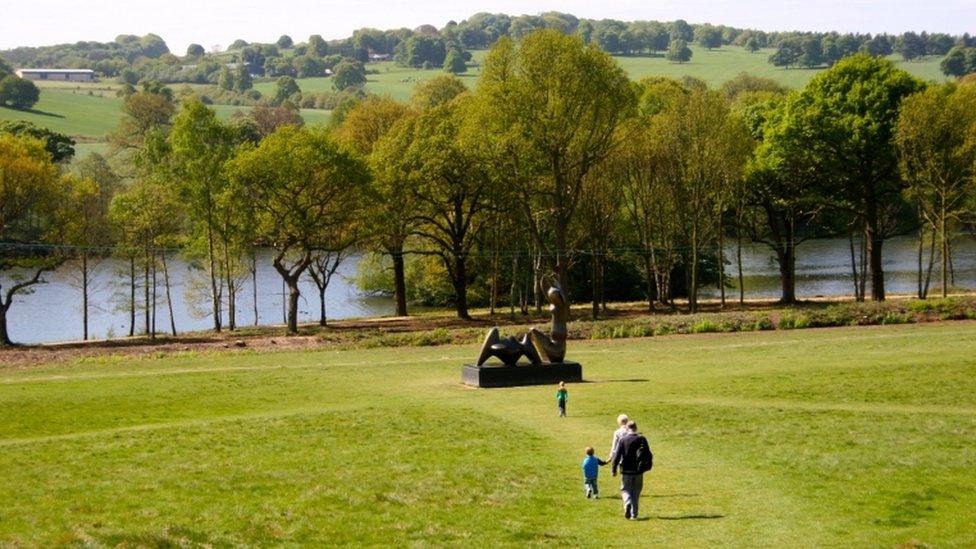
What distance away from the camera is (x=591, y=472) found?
26344 mm

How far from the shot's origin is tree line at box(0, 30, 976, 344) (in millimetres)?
72562

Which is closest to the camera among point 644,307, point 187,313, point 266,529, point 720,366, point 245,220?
point 266,529

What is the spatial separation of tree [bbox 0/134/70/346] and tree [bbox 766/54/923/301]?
4648cm

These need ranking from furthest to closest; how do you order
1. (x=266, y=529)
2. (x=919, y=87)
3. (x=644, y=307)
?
1. (x=644, y=307)
2. (x=919, y=87)
3. (x=266, y=529)

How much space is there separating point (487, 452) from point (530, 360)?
1447cm

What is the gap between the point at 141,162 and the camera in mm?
83062

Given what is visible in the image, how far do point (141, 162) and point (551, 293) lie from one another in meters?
46.0

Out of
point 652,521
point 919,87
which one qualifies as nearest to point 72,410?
point 652,521

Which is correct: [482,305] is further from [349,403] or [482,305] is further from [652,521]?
[652,521]

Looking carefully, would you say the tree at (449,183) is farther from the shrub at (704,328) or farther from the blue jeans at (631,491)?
the blue jeans at (631,491)

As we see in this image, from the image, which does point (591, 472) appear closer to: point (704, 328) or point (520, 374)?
point (520, 374)

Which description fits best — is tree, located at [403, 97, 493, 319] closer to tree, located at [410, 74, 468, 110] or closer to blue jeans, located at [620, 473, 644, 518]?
tree, located at [410, 74, 468, 110]

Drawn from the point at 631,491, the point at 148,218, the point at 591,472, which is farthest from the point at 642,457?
the point at 148,218

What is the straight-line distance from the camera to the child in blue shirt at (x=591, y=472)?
2616 centimetres
